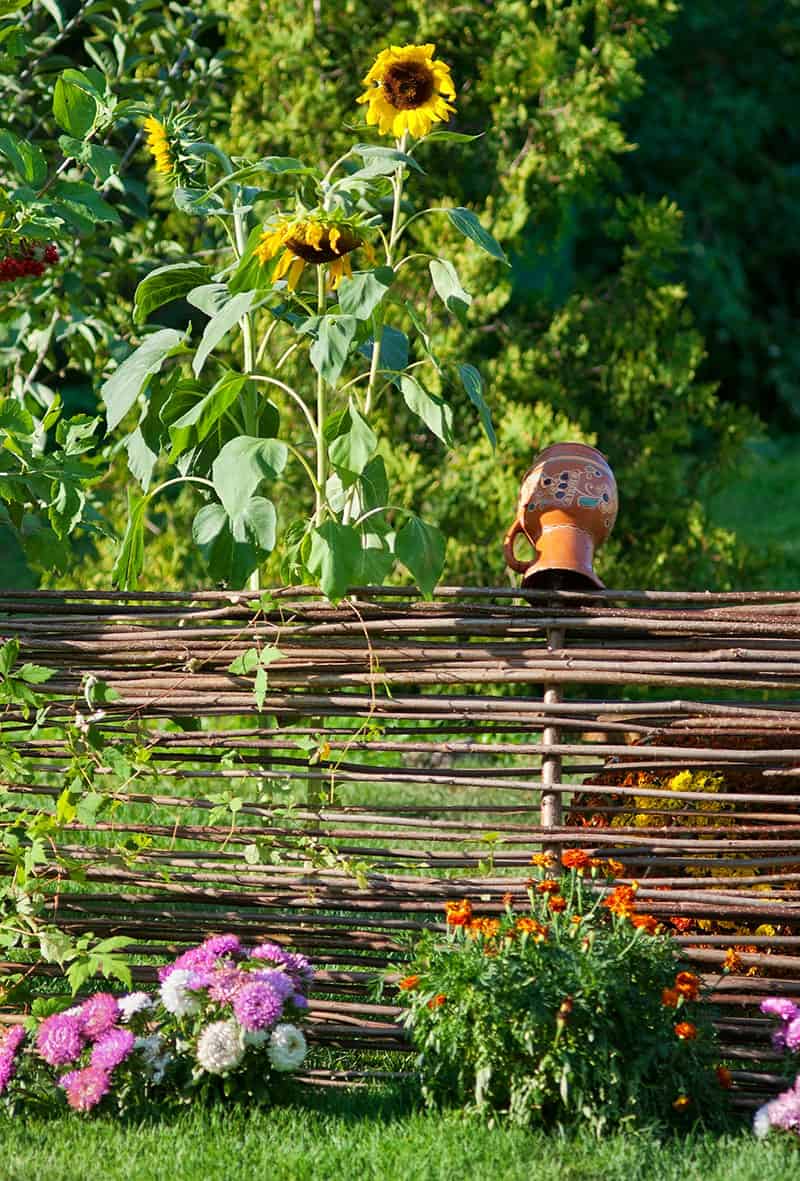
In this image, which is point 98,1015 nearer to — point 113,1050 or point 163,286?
point 113,1050

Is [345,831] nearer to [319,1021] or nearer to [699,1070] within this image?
[319,1021]

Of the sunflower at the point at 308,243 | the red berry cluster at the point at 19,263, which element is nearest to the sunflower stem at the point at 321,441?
the sunflower at the point at 308,243

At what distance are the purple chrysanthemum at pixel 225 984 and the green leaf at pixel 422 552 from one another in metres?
0.74

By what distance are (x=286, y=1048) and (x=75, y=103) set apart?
6.14 feet

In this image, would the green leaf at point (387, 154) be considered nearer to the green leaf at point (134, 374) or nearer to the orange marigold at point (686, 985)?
the green leaf at point (134, 374)

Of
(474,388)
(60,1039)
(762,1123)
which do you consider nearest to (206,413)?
(474,388)

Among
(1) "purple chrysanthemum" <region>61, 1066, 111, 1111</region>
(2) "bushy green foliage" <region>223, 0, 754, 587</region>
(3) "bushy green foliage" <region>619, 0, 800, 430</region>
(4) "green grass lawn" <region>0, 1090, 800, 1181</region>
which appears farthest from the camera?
(3) "bushy green foliage" <region>619, 0, 800, 430</region>

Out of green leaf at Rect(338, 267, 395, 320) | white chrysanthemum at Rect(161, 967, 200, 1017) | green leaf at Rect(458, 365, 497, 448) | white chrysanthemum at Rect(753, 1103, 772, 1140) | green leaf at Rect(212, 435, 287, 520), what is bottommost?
white chrysanthemum at Rect(753, 1103, 772, 1140)

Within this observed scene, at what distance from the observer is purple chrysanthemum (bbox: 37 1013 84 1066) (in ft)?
8.39

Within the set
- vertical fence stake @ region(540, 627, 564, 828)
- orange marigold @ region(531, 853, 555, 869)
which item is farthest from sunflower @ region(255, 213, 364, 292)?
orange marigold @ region(531, 853, 555, 869)

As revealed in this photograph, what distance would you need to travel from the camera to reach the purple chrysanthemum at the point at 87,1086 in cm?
251

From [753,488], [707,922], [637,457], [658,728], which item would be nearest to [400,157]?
[658,728]

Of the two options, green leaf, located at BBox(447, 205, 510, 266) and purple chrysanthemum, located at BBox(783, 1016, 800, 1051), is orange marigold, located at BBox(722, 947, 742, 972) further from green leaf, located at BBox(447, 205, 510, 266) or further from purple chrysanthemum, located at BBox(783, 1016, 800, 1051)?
green leaf, located at BBox(447, 205, 510, 266)

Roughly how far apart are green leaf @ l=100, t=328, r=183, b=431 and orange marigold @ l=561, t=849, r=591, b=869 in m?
1.15
